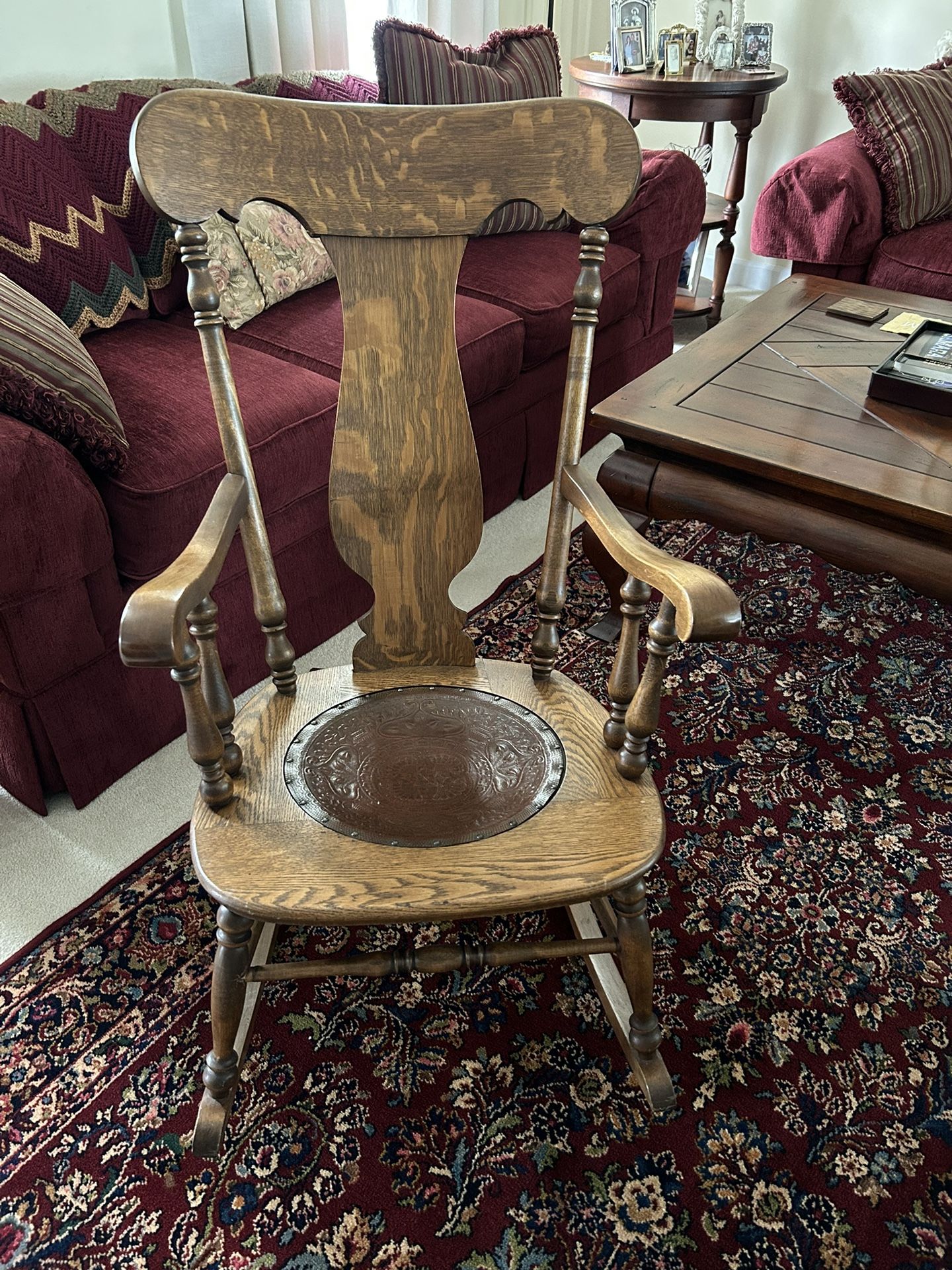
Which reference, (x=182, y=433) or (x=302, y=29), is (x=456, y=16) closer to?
(x=302, y=29)

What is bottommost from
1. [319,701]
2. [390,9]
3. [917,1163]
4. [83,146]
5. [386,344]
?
[917,1163]

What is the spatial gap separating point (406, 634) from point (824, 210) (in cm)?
226

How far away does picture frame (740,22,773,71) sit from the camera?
3139 mm

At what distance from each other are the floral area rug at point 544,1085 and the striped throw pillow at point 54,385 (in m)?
0.66

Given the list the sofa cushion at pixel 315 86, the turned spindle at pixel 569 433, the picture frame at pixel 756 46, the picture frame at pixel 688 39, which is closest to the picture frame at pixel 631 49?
the picture frame at pixel 688 39

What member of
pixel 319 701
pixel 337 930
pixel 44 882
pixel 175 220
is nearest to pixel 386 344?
pixel 175 220

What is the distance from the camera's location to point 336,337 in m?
1.99

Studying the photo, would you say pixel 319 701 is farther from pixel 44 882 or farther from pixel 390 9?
pixel 390 9

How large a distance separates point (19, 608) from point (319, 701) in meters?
0.51

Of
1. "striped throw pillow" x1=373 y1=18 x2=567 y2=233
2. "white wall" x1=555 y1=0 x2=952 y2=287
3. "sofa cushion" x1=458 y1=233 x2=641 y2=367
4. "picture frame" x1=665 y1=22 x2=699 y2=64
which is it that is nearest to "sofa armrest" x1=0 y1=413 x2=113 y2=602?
"sofa cushion" x1=458 y1=233 x2=641 y2=367

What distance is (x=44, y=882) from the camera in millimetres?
1464

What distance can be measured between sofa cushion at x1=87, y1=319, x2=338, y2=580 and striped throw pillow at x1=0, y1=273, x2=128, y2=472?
0.23 ft

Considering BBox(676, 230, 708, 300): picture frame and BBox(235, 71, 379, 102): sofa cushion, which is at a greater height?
BBox(235, 71, 379, 102): sofa cushion

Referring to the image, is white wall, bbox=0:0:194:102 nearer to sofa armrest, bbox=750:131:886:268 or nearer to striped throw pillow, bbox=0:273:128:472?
striped throw pillow, bbox=0:273:128:472
